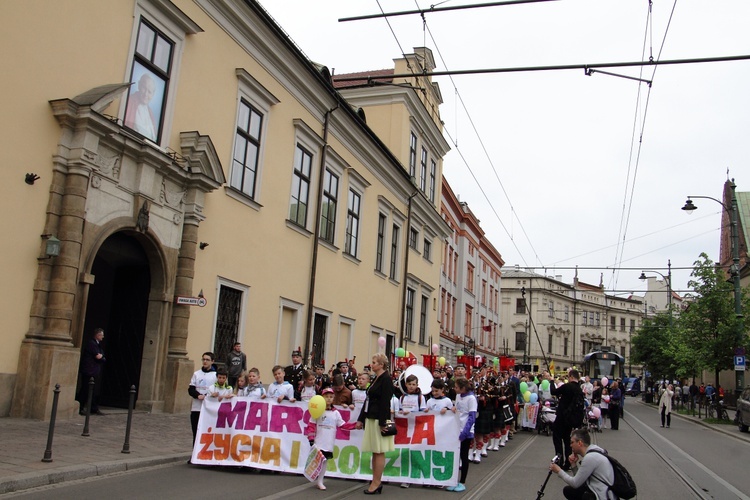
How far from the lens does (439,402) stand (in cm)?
1016

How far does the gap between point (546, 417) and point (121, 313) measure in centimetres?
1239

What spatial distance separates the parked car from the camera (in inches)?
974

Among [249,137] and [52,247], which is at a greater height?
[249,137]

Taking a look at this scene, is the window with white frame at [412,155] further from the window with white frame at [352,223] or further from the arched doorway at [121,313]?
the arched doorway at [121,313]

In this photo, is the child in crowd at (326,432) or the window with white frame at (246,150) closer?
the child in crowd at (326,432)

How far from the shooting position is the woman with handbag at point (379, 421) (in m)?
8.99

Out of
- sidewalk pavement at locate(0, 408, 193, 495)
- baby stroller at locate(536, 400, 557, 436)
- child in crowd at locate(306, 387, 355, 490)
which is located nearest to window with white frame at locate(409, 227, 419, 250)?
baby stroller at locate(536, 400, 557, 436)

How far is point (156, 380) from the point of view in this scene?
1454cm

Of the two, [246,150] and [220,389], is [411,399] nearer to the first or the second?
[220,389]

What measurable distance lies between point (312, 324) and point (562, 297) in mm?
78111

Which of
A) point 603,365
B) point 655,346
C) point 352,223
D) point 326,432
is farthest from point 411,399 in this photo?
point 655,346

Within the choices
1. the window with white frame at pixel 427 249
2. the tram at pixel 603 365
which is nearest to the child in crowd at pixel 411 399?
the window with white frame at pixel 427 249

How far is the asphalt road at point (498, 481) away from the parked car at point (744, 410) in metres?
8.31

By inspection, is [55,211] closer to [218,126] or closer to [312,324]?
[218,126]
